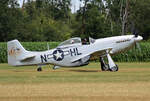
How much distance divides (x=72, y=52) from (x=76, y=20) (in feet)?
184

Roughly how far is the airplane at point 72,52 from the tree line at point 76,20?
31.0m

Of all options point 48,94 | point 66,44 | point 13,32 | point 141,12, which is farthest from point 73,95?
point 141,12

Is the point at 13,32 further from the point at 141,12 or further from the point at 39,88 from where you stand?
the point at 39,88

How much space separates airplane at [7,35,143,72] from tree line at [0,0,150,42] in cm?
3098

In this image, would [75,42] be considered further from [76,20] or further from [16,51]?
[76,20]

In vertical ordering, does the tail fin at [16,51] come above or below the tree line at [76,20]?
below

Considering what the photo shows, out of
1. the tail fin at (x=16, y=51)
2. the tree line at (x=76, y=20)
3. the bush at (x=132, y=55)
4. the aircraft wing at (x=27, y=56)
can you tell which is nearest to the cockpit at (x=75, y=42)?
the aircraft wing at (x=27, y=56)

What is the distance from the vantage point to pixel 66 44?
2506 centimetres

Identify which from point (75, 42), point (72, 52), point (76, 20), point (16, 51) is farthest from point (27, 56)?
point (76, 20)

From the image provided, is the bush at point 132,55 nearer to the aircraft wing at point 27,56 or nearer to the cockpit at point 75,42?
the cockpit at point 75,42

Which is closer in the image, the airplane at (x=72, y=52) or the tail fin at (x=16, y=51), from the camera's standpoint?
the airplane at (x=72, y=52)

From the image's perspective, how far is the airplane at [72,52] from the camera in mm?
25141

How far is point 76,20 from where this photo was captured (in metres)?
81.2

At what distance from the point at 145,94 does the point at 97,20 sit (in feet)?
176
